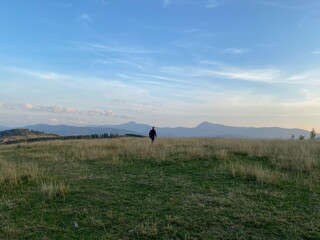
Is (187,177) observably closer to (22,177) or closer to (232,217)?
(232,217)

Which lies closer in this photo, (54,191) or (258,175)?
(54,191)

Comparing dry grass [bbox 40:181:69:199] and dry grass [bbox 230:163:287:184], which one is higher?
dry grass [bbox 230:163:287:184]

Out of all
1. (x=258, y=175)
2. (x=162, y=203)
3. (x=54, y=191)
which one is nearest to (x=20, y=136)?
(x=54, y=191)

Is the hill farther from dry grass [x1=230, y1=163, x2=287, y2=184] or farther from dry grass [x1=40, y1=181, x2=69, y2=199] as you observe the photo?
dry grass [x1=40, y1=181, x2=69, y2=199]

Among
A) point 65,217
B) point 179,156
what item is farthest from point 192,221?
point 179,156

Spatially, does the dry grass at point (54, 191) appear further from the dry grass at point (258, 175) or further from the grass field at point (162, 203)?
the dry grass at point (258, 175)

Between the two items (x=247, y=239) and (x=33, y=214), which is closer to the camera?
(x=247, y=239)

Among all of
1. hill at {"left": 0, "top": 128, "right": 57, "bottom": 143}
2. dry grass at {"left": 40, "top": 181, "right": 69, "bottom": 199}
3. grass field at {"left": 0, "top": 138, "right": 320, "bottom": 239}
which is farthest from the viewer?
hill at {"left": 0, "top": 128, "right": 57, "bottom": 143}

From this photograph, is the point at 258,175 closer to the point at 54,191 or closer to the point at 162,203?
the point at 162,203

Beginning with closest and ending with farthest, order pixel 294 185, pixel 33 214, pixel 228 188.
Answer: pixel 33 214
pixel 228 188
pixel 294 185

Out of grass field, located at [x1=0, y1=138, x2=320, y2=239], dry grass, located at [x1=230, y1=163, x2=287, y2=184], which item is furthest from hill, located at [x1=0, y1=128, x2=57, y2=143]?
dry grass, located at [x1=230, y1=163, x2=287, y2=184]

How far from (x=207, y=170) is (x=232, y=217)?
18.1ft

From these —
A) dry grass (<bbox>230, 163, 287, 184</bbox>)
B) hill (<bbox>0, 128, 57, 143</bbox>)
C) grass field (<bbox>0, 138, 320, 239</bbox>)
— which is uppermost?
dry grass (<bbox>230, 163, 287, 184</bbox>)

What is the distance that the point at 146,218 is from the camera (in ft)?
21.3
